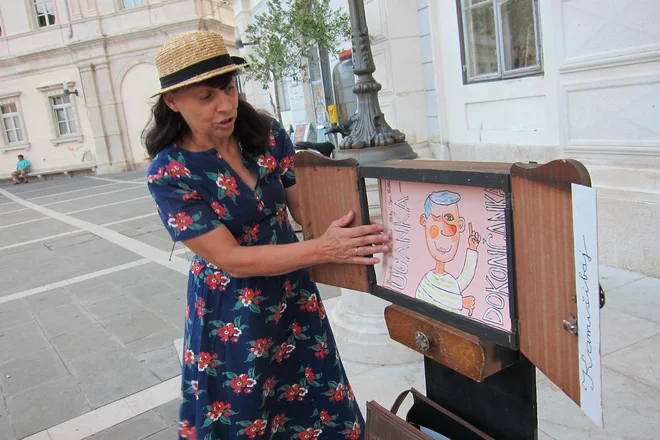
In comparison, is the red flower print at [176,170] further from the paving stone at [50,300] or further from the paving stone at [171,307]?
the paving stone at [50,300]

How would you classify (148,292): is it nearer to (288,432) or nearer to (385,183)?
(288,432)

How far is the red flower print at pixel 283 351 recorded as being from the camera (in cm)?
183

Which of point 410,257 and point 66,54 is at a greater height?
point 66,54

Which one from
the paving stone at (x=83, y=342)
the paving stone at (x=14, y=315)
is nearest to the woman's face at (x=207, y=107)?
the paving stone at (x=83, y=342)

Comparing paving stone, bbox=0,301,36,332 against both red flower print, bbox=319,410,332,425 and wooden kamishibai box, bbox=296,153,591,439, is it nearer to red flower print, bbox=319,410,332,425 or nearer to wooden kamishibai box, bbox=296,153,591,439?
red flower print, bbox=319,410,332,425

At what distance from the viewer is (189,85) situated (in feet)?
5.13

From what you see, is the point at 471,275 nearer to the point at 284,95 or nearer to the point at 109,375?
the point at 109,375

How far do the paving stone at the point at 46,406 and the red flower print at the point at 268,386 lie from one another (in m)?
1.97

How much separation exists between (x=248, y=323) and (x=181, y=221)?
393 mm

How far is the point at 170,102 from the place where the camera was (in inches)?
65.2

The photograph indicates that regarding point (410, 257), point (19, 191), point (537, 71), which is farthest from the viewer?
point (19, 191)

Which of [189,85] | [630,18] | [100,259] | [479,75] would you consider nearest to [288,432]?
[189,85]

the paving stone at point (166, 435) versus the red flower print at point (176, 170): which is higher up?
the red flower print at point (176, 170)

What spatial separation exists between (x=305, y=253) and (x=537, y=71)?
4.13m
